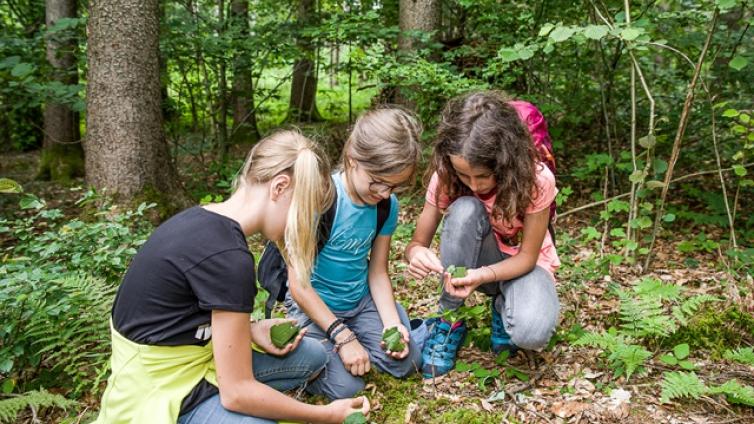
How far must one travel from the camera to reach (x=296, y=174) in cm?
184

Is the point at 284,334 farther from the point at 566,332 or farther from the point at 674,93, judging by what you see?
the point at 674,93

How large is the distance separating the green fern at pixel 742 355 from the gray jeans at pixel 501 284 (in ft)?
2.68

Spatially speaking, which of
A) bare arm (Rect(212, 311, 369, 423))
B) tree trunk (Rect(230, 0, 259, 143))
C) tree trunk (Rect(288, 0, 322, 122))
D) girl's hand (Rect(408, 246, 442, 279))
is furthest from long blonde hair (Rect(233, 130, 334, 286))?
tree trunk (Rect(230, 0, 259, 143))

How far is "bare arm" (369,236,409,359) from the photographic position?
8.96 feet

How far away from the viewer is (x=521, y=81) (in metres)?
5.97

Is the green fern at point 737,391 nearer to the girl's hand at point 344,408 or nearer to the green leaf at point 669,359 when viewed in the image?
the green leaf at point 669,359

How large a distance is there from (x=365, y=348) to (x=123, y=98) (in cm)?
292

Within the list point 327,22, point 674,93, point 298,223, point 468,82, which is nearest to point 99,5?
point 327,22

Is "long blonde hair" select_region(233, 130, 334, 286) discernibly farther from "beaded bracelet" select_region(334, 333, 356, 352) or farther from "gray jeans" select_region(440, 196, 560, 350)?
"gray jeans" select_region(440, 196, 560, 350)

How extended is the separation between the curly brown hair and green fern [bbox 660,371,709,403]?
3.13ft

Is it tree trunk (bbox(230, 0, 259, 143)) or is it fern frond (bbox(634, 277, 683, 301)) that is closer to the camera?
fern frond (bbox(634, 277, 683, 301))

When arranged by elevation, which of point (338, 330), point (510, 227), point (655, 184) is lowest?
point (338, 330)

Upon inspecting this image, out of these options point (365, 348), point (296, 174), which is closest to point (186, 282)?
point (296, 174)

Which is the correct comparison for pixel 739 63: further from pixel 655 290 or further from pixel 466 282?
pixel 466 282
